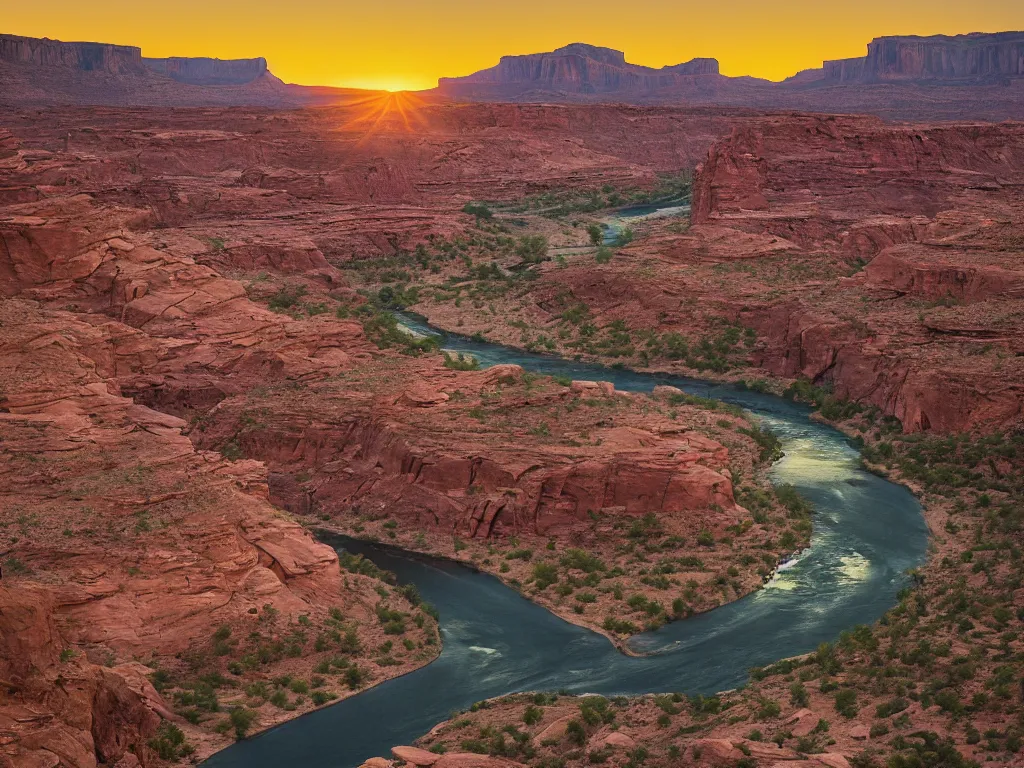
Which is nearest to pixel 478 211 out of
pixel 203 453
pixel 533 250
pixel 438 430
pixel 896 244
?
pixel 533 250

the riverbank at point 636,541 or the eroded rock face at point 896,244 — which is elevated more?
the eroded rock face at point 896,244

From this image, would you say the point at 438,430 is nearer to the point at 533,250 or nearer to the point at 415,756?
the point at 415,756

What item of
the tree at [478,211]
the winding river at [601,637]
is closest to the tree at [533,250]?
the tree at [478,211]

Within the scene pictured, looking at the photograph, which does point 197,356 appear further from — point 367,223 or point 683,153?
point 683,153

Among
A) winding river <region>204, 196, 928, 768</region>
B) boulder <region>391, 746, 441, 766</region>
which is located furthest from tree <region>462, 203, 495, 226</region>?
boulder <region>391, 746, 441, 766</region>

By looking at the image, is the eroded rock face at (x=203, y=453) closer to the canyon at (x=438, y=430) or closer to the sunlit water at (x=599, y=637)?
the canyon at (x=438, y=430)

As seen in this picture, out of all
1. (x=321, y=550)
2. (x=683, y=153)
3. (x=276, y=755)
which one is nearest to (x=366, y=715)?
(x=276, y=755)
